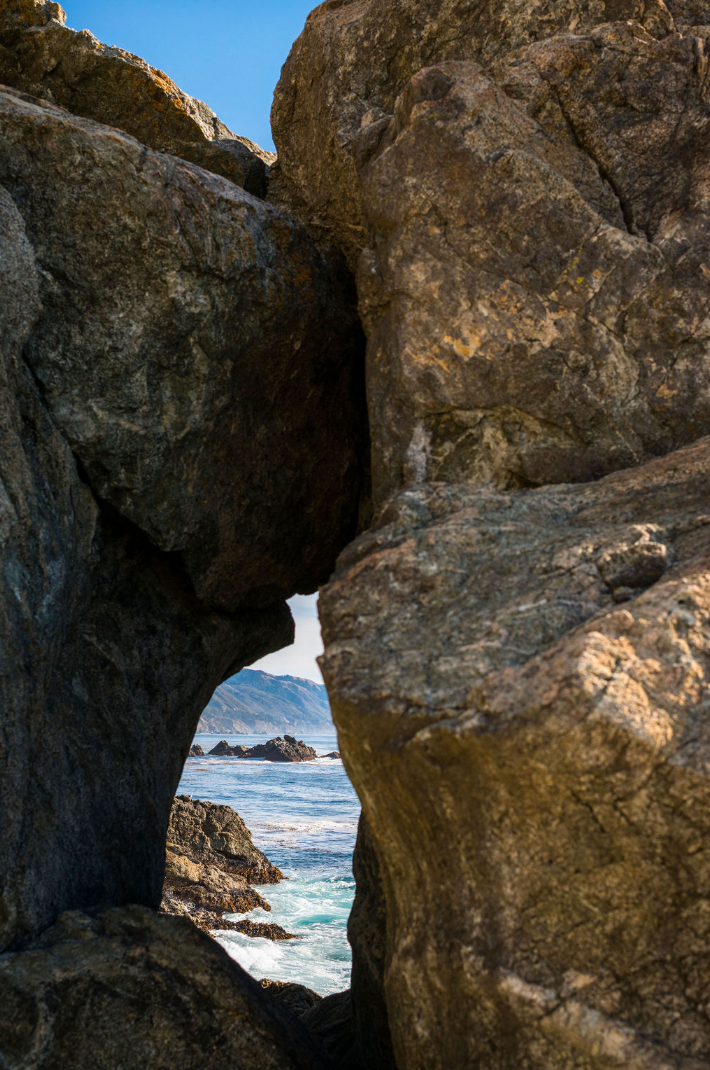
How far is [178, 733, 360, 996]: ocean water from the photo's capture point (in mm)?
13188

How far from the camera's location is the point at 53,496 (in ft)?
18.7

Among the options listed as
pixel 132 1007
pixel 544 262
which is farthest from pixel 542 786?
pixel 544 262

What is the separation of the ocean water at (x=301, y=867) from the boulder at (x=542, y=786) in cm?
837

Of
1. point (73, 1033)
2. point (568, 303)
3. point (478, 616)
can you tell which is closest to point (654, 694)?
point (478, 616)

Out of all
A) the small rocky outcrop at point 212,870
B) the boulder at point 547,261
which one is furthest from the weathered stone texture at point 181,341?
the small rocky outcrop at point 212,870

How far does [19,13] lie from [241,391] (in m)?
4.81

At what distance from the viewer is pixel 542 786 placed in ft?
11.0

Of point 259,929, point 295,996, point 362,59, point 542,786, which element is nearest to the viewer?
point 542,786

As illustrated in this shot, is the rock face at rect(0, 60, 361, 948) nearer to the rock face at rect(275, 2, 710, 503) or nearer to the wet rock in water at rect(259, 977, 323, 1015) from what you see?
the rock face at rect(275, 2, 710, 503)

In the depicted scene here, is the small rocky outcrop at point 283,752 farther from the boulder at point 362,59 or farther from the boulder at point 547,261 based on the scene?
the boulder at point 547,261

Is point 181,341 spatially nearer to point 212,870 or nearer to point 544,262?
point 544,262

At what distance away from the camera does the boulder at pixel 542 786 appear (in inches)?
126

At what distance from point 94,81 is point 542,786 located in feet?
26.2

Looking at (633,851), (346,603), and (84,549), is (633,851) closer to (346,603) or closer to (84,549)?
(346,603)
